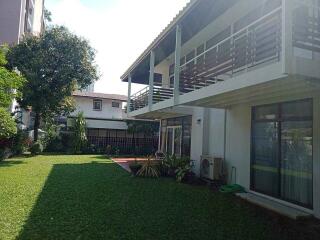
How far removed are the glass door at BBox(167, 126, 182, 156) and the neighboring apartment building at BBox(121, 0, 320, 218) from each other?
210 cm

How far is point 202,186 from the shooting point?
11141mm

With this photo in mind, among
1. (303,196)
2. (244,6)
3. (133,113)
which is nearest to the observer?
(303,196)

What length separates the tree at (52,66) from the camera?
19.1m

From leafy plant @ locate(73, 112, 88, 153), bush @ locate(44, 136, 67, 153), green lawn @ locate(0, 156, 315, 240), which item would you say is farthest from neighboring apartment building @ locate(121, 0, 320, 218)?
bush @ locate(44, 136, 67, 153)

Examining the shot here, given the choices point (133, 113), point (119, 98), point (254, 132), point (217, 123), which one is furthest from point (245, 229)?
point (119, 98)

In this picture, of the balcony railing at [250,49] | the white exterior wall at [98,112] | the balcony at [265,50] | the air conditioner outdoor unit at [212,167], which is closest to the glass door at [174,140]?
the air conditioner outdoor unit at [212,167]

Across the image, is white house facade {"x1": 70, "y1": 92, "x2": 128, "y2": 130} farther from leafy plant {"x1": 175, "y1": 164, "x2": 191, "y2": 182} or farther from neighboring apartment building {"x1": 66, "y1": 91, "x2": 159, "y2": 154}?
leafy plant {"x1": 175, "y1": 164, "x2": 191, "y2": 182}

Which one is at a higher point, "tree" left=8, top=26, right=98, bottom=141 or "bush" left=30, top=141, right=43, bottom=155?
"tree" left=8, top=26, right=98, bottom=141

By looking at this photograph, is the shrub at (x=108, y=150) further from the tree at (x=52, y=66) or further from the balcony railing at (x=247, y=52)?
the balcony railing at (x=247, y=52)

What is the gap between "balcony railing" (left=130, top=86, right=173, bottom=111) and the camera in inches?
613

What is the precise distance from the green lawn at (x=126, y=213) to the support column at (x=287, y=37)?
10.9 feet

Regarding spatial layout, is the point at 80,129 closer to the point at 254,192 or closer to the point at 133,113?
the point at 133,113

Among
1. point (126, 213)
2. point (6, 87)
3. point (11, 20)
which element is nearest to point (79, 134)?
point (11, 20)

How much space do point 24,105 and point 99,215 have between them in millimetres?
14949
